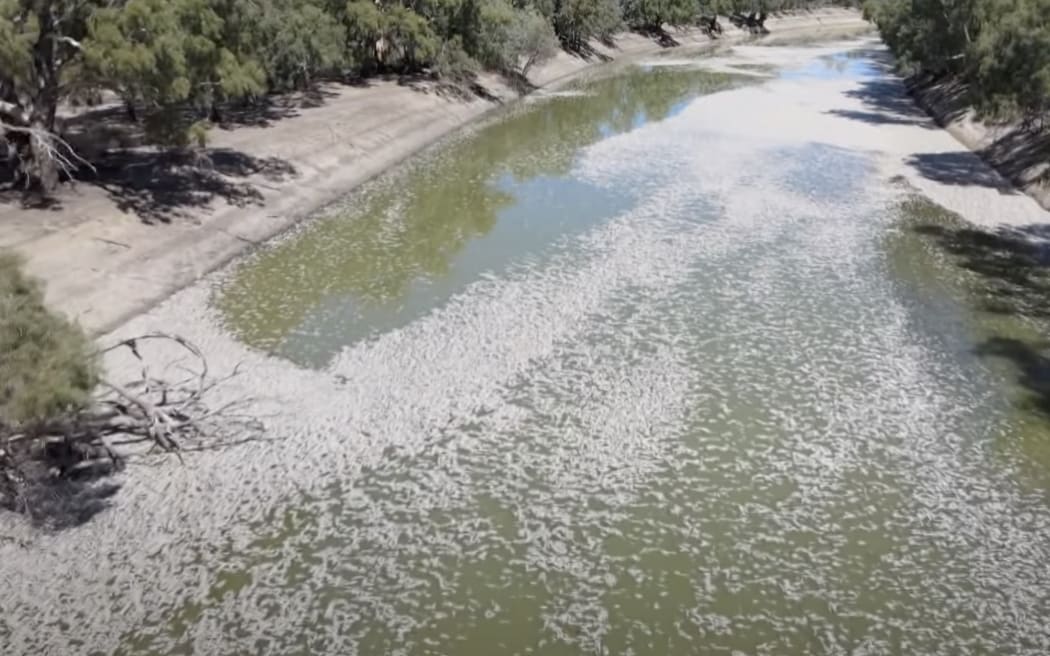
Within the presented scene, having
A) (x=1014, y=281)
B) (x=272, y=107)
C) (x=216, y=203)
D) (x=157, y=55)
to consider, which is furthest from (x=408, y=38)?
(x=1014, y=281)

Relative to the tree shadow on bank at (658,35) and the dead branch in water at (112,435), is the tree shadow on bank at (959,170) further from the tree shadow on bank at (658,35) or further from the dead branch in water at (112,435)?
the tree shadow on bank at (658,35)

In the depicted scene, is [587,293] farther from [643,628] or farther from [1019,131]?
[1019,131]

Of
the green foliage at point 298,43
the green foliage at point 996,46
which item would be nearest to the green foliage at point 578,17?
the green foliage at point 996,46

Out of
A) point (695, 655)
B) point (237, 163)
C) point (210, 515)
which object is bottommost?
point (695, 655)

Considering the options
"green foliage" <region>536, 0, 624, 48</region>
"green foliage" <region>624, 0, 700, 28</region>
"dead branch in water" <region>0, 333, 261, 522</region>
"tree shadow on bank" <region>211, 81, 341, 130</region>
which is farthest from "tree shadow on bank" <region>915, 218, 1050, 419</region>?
"green foliage" <region>624, 0, 700, 28</region>

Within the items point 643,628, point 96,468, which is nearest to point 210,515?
point 96,468

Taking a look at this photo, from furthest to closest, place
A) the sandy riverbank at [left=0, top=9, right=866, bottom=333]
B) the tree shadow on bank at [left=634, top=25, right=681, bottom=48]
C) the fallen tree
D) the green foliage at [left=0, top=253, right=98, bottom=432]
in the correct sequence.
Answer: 1. the tree shadow on bank at [left=634, top=25, right=681, bottom=48]
2. the sandy riverbank at [left=0, top=9, right=866, bottom=333]
3. the fallen tree
4. the green foliage at [left=0, top=253, right=98, bottom=432]

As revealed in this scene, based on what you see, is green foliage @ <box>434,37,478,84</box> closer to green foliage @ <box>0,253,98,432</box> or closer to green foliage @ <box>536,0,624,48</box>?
green foliage @ <box>536,0,624,48</box>
